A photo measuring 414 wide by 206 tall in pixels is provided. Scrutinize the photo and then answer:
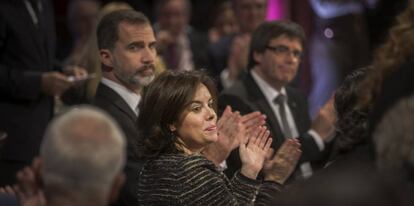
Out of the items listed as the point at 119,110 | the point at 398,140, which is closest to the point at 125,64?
the point at 119,110

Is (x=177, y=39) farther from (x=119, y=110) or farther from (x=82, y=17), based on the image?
(x=119, y=110)

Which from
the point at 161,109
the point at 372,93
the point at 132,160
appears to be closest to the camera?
the point at 372,93

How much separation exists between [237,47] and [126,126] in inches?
72.1

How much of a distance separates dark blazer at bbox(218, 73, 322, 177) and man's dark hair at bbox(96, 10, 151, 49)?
52 cm

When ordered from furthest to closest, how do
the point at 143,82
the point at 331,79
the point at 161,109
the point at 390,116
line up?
the point at 331,79, the point at 143,82, the point at 161,109, the point at 390,116

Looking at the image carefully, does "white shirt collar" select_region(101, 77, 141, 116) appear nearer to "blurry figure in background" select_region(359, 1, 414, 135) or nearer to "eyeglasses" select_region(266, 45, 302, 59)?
"eyeglasses" select_region(266, 45, 302, 59)

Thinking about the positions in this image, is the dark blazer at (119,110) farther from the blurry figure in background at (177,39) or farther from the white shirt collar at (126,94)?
the blurry figure in background at (177,39)

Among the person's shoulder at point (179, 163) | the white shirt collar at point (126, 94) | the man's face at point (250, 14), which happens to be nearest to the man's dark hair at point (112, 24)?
the white shirt collar at point (126, 94)

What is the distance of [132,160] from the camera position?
359 centimetres

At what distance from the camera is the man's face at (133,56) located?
3.94 metres

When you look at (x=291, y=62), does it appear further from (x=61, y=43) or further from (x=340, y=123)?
(x=61, y=43)

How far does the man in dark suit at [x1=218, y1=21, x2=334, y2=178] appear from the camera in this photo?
4.25 m

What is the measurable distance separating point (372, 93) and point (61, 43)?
4872mm

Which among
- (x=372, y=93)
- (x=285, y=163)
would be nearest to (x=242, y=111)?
(x=285, y=163)
